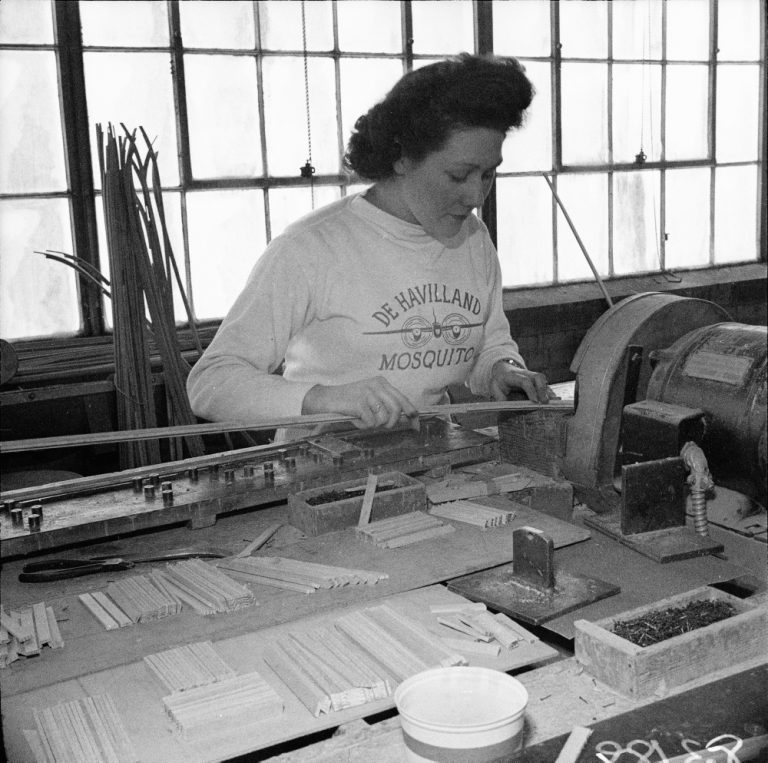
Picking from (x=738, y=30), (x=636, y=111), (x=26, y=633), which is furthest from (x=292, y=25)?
(x=26, y=633)

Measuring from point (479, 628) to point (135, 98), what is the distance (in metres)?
3.14

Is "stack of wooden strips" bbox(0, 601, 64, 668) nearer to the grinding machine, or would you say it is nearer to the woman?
the woman

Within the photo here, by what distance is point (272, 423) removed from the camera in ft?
6.09

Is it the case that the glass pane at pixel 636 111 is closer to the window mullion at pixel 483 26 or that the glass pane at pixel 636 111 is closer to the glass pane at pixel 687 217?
the glass pane at pixel 687 217

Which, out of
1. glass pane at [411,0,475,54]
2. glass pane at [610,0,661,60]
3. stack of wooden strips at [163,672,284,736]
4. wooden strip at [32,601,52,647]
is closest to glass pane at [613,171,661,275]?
glass pane at [610,0,661,60]

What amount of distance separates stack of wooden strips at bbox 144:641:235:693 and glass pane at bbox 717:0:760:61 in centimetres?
450

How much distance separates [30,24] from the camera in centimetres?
367

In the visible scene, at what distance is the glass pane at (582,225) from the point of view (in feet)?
16.3

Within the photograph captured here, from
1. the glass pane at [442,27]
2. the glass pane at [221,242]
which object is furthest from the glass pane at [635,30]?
the glass pane at [221,242]

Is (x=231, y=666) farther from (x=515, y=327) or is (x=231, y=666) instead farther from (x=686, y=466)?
(x=515, y=327)

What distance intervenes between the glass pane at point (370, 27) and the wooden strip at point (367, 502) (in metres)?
2.93

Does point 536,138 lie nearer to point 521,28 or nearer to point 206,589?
point 521,28

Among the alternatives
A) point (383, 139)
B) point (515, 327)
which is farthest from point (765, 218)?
point (383, 139)

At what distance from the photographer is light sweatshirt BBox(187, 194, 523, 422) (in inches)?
86.7
